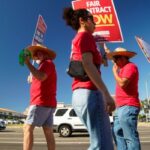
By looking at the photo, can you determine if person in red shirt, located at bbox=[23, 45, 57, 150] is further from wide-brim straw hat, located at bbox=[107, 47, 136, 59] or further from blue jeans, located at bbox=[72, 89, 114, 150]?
blue jeans, located at bbox=[72, 89, 114, 150]

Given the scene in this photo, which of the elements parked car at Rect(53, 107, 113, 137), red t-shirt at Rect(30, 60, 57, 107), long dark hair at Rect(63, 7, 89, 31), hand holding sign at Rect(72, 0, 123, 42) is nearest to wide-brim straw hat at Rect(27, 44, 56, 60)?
red t-shirt at Rect(30, 60, 57, 107)

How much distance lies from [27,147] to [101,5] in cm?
227

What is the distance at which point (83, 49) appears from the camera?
3.95 meters

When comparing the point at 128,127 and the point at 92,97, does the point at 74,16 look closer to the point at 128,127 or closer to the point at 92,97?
the point at 92,97

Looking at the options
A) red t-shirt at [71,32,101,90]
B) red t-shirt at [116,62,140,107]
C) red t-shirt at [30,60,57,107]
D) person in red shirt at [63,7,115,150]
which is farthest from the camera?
red t-shirt at [30,60,57,107]

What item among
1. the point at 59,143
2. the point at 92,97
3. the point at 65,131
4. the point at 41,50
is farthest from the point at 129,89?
the point at 65,131

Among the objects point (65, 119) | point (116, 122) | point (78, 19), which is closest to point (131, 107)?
point (116, 122)

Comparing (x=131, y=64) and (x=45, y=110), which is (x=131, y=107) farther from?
(x=45, y=110)

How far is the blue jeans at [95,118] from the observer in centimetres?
384

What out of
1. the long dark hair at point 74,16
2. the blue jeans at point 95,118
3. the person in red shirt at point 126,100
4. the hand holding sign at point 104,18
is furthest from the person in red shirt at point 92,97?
the person in red shirt at point 126,100

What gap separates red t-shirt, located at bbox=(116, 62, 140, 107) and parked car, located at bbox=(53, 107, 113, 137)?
14.0 meters

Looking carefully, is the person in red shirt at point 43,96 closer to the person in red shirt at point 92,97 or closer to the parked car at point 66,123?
the person in red shirt at point 92,97

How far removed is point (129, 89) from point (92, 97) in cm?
237

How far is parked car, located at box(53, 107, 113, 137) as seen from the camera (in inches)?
799
